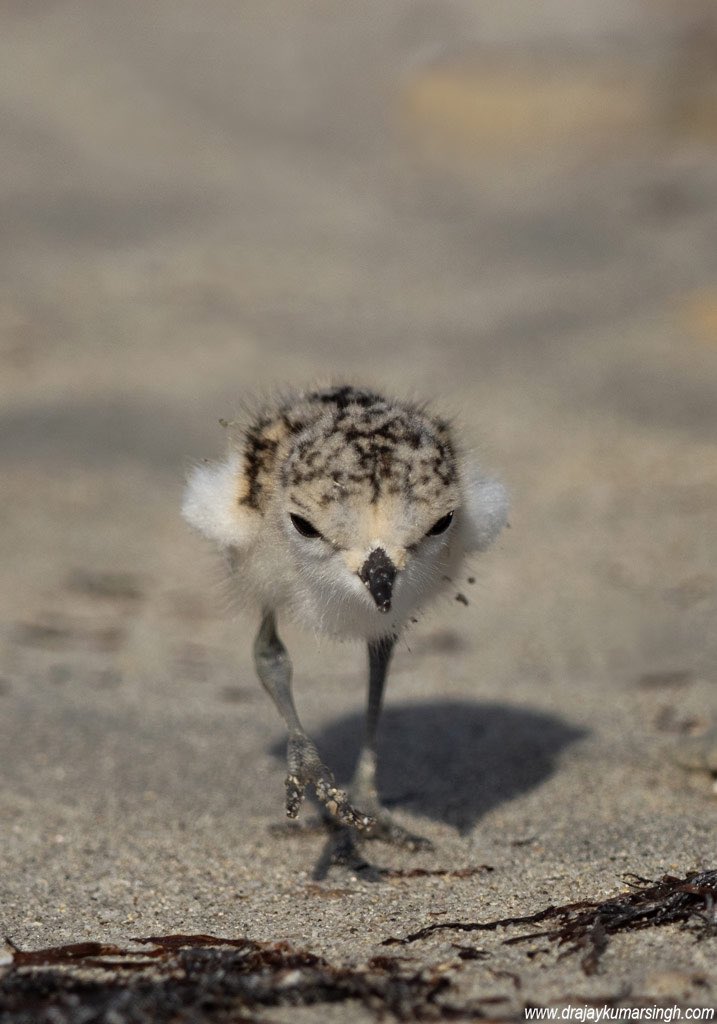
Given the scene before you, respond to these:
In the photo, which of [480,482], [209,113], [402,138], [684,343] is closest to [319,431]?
[480,482]

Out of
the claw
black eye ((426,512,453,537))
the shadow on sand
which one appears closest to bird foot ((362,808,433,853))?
the shadow on sand

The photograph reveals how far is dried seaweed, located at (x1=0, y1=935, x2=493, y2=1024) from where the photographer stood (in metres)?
2.36

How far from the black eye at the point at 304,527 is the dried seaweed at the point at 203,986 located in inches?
36.7

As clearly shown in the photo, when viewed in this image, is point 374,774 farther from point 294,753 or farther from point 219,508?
point 219,508

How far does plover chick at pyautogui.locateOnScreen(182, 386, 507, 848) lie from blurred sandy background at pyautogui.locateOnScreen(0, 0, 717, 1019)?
1.44 feet

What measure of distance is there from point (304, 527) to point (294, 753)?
0.63 m

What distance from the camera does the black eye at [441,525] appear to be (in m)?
3.11

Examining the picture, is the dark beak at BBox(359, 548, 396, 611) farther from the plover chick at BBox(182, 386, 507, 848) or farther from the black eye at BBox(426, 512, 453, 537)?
the black eye at BBox(426, 512, 453, 537)

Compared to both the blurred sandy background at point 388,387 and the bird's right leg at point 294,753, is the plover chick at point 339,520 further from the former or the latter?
the blurred sandy background at point 388,387

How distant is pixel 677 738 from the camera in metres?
4.59

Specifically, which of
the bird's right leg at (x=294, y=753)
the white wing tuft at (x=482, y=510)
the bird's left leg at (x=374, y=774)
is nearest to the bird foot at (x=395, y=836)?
the bird's left leg at (x=374, y=774)

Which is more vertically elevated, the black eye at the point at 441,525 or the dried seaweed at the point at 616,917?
the black eye at the point at 441,525

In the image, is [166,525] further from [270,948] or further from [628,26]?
[628,26]

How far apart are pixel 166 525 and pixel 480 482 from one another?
162 inches
